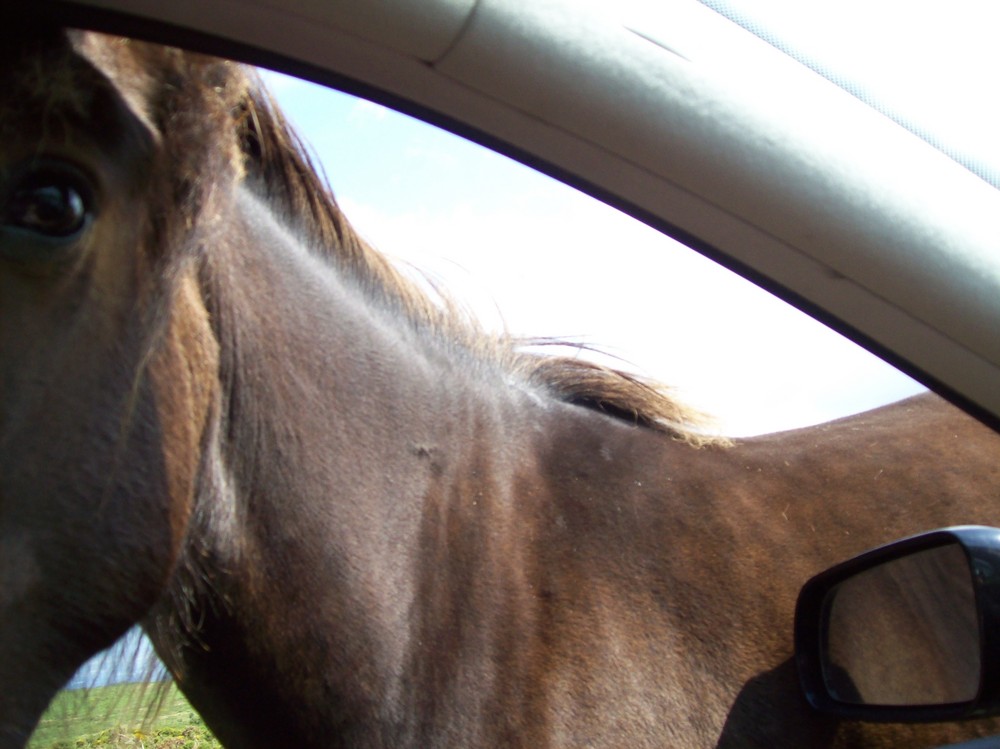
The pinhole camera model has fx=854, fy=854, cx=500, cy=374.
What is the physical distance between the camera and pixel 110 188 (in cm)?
130

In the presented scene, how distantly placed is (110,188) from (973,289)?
1.18m

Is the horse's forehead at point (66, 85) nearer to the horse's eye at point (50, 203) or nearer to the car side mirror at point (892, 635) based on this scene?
the horse's eye at point (50, 203)

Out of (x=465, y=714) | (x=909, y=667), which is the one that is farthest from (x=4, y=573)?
(x=909, y=667)

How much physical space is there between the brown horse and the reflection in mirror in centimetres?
10

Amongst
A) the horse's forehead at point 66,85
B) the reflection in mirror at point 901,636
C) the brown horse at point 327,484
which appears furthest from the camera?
the reflection in mirror at point 901,636

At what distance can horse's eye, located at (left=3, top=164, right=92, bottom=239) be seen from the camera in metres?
1.21

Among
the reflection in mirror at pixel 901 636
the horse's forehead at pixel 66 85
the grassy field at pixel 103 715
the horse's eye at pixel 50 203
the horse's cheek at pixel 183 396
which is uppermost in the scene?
the horse's forehead at pixel 66 85

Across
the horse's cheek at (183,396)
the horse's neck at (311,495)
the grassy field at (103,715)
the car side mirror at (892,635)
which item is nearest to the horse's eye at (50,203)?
the horse's cheek at (183,396)

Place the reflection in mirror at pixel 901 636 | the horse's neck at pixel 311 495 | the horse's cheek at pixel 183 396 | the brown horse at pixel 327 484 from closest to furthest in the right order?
the brown horse at pixel 327 484 < the horse's cheek at pixel 183 396 < the horse's neck at pixel 311 495 < the reflection in mirror at pixel 901 636

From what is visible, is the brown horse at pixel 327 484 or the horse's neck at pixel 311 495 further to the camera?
the horse's neck at pixel 311 495

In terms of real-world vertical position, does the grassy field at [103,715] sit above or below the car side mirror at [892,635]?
below

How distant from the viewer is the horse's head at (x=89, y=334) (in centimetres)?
119

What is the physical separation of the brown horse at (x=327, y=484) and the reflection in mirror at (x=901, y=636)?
0.10 m

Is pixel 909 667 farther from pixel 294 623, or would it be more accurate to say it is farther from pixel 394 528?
pixel 294 623
